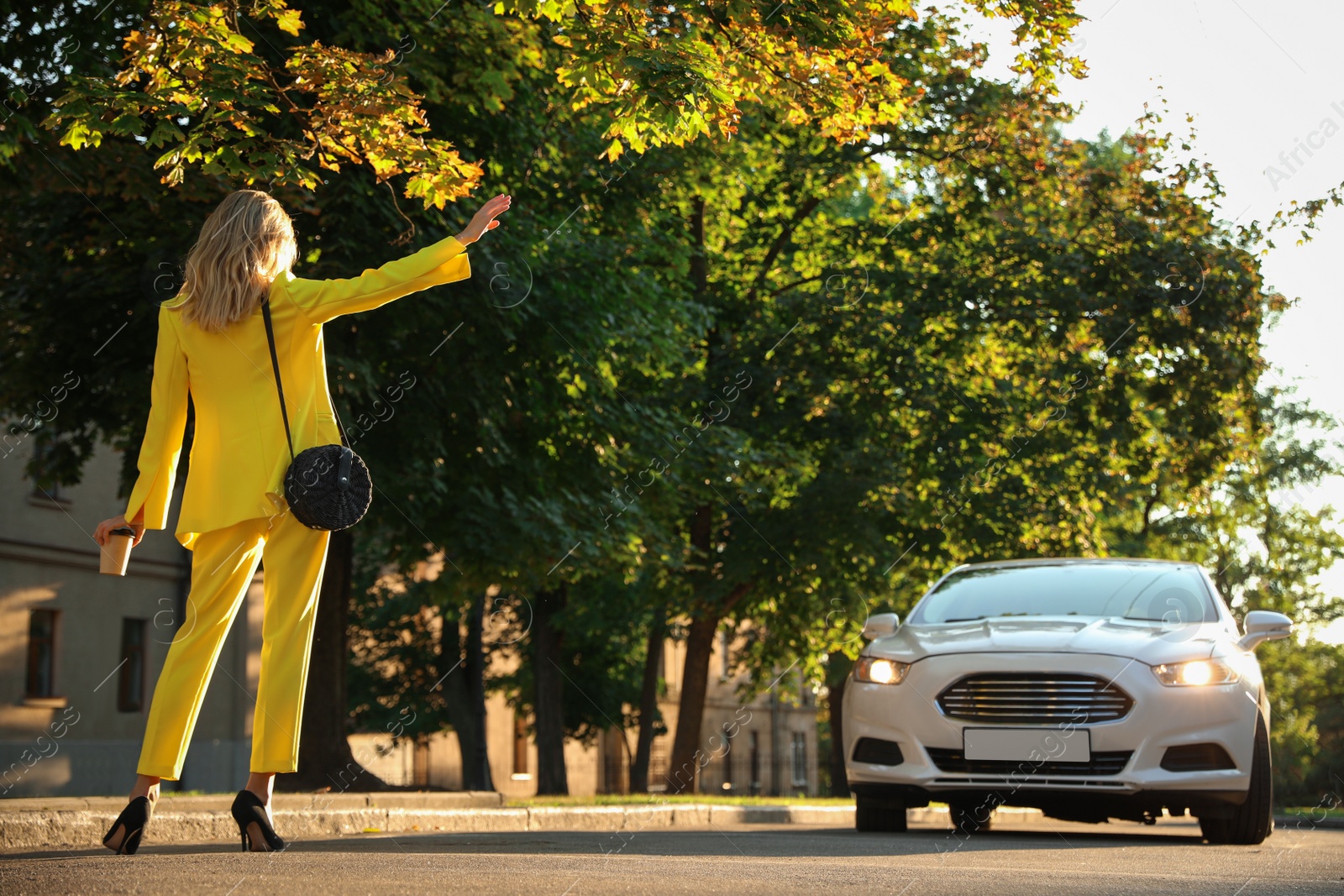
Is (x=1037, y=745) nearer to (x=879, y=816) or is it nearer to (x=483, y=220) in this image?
(x=879, y=816)

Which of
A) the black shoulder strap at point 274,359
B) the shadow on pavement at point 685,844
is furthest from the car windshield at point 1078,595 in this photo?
the black shoulder strap at point 274,359

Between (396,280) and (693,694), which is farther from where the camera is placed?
(693,694)

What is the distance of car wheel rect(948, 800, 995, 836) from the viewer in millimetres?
9180

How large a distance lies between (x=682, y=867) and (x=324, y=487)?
1760 millimetres

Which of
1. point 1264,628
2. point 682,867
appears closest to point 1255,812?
point 1264,628

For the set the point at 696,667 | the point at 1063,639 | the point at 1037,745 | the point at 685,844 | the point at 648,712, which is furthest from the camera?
the point at 648,712

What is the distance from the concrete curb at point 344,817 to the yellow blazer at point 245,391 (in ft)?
6.76

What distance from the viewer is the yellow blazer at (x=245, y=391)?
488 cm

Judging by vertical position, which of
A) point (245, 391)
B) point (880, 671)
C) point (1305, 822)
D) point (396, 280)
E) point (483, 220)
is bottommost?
point (1305, 822)

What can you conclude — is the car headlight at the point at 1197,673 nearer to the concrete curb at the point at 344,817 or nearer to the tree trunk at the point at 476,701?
the concrete curb at the point at 344,817

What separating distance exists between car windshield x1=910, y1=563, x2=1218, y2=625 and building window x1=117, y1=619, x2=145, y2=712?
66.3 ft

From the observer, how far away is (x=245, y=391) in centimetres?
498

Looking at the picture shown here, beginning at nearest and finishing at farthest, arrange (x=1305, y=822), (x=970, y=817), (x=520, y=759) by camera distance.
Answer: (x=970, y=817), (x=1305, y=822), (x=520, y=759)

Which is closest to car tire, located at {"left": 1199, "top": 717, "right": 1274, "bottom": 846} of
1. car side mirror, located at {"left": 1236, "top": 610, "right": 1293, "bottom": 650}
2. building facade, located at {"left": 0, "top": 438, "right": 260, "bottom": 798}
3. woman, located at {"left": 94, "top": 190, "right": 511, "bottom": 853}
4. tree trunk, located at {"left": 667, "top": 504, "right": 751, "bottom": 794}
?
car side mirror, located at {"left": 1236, "top": 610, "right": 1293, "bottom": 650}
